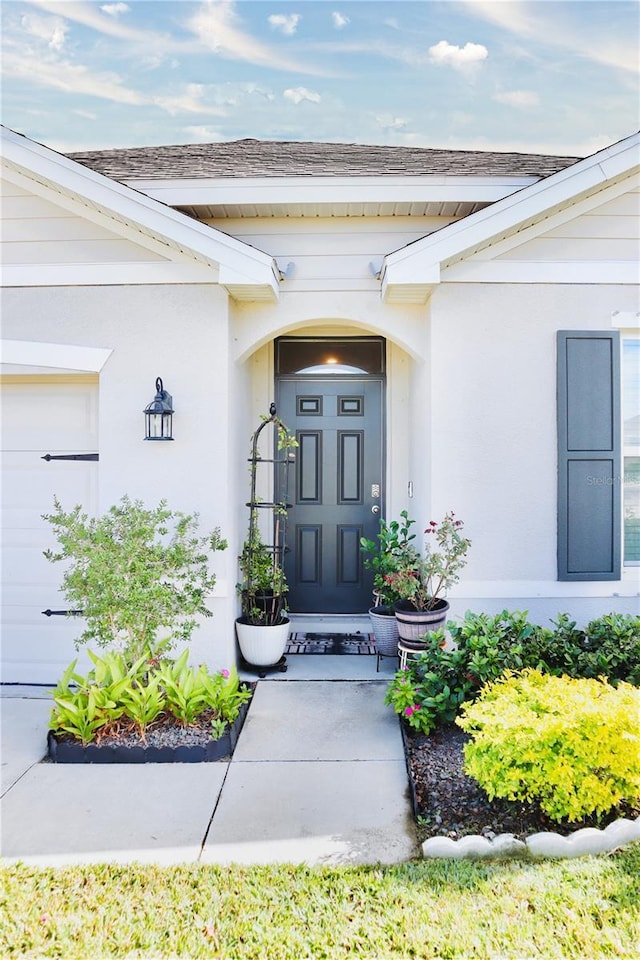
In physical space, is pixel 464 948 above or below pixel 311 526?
below

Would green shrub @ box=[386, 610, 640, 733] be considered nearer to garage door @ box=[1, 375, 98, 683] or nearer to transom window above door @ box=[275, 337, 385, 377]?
garage door @ box=[1, 375, 98, 683]

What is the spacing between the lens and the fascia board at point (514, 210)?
408 centimetres

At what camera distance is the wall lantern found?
13.8ft

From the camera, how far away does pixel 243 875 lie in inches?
92.0

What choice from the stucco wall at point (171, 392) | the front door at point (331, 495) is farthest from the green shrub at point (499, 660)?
the front door at point (331, 495)

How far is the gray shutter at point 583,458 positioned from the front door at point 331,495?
178 cm

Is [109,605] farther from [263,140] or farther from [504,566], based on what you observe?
[263,140]

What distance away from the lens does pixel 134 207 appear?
4.09m

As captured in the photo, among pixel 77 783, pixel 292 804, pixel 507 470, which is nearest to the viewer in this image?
pixel 292 804

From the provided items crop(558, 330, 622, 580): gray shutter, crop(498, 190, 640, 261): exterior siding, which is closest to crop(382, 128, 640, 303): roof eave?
crop(498, 190, 640, 261): exterior siding

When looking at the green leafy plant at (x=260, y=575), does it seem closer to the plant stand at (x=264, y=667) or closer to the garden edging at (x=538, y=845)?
the plant stand at (x=264, y=667)

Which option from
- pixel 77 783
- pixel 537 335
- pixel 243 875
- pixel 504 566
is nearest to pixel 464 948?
pixel 243 875

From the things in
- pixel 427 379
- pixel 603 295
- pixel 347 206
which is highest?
pixel 347 206

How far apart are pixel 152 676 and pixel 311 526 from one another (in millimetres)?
2267
